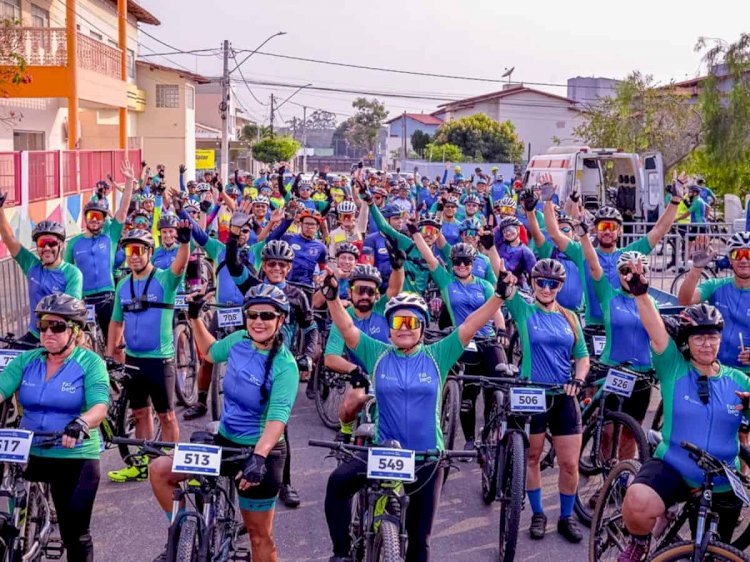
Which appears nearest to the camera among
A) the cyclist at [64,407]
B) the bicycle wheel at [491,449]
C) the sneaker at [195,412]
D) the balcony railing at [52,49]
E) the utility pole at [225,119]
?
the cyclist at [64,407]

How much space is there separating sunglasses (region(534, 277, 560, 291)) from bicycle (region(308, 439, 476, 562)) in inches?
79.5

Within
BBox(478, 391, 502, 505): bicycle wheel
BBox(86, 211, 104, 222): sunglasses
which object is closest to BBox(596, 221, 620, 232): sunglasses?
BBox(478, 391, 502, 505): bicycle wheel

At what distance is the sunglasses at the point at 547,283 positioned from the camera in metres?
6.96

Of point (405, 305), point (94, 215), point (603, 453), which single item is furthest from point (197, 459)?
point (94, 215)

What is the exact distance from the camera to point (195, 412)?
9594 mm

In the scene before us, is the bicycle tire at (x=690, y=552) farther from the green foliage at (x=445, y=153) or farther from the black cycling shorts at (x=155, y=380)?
the green foliage at (x=445, y=153)

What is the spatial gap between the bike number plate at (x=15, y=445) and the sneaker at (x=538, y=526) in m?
3.67

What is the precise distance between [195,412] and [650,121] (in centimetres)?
3416

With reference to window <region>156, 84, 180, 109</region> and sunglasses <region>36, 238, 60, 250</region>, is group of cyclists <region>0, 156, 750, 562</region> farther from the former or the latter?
window <region>156, 84, 180, 109</region>

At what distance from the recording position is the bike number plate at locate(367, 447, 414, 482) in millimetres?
5053

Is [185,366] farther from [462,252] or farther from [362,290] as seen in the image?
[462,252]

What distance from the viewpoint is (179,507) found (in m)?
5.06

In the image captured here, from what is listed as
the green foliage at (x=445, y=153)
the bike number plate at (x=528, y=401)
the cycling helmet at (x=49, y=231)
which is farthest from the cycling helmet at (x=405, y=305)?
the green foliage at (x=445, y=153)

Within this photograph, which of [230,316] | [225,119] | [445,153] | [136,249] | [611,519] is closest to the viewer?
[611,519]
